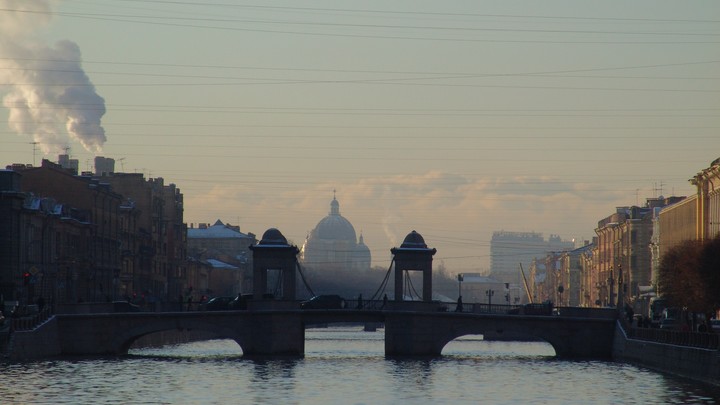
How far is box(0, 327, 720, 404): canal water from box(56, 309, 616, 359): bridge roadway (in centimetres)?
187

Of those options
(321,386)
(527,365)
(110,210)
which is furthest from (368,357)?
(110,210)

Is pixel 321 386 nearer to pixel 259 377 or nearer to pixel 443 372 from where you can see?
pixel 259 377

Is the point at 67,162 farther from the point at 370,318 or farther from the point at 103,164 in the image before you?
the point at 370,318

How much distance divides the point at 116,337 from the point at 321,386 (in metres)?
30.6

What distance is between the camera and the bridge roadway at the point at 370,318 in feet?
350

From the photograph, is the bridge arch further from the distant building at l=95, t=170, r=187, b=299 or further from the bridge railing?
the distant building at l=95, t=170, r=187, b=299

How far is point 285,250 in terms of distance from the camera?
11331 cm

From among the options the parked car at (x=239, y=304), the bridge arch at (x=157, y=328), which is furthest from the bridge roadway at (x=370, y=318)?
the parked car at (x=239, y=304)

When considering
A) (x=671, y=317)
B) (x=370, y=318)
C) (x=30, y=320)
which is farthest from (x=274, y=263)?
(x=671, y=317)

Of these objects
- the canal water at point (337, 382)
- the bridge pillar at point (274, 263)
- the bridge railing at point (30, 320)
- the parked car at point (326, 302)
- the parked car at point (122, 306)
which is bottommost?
the canal water at point (337, 382)

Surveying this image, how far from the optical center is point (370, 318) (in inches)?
4434

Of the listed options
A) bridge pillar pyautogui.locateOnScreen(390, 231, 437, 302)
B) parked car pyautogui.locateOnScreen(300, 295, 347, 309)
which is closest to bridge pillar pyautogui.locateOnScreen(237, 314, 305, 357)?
parked car pyautogui.locateOnScreen(300, 295, 347, 309)

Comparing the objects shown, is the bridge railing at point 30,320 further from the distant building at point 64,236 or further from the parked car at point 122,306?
the distant building at point 64,236

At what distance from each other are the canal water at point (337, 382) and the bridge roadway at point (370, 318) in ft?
6.15
